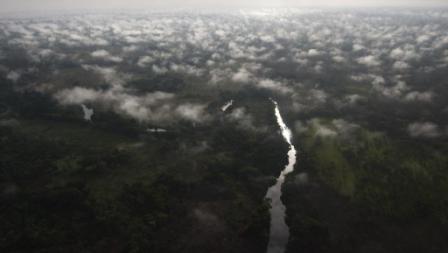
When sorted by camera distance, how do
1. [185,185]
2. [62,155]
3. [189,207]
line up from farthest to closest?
[62,155], [185,185], [189,207]

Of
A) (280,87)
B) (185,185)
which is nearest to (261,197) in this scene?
(185,185)

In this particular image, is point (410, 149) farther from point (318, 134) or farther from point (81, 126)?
point (81, 126)

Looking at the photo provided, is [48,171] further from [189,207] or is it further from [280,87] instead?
[280,87]

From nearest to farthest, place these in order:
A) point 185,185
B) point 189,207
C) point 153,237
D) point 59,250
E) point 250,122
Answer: point 59,250 < point 153,237 < point 189,207 < point 185,185 < point 250,122

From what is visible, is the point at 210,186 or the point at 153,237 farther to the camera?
the point at 210,186

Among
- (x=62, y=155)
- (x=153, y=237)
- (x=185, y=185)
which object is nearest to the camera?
(x=153, y=237)

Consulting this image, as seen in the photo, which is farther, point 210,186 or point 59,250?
point 210,186

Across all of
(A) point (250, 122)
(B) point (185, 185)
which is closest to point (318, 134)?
(A) point (250, 122)

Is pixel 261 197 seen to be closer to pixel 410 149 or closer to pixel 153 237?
pixel 153 237

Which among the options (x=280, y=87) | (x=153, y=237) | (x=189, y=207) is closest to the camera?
(x=153, y=237)
